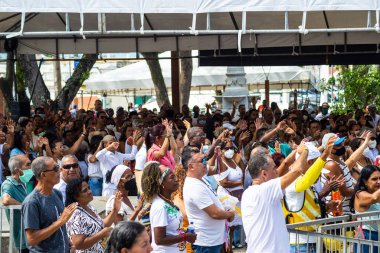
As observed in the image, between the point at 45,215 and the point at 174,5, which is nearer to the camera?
the point at 45,215

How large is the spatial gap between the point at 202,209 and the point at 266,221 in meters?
1.55

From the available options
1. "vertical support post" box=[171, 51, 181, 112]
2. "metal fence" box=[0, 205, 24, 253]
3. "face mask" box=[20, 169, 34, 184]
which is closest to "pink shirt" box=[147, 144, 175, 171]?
"face mask" box=[20, 169, 34, 184]

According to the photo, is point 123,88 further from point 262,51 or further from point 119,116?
point 119,116

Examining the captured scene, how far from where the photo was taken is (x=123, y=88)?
32531mm

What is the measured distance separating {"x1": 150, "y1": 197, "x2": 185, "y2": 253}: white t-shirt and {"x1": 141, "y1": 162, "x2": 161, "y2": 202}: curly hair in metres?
0.06

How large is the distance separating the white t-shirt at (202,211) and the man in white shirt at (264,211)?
4.20ft

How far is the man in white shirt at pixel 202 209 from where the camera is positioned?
8.57 metres

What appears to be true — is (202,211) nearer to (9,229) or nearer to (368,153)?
(9,229)

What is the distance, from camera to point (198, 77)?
31.4 metres

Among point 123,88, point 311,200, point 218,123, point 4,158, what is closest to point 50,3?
point 4,158

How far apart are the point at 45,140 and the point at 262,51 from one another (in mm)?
11073

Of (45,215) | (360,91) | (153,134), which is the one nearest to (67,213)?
(45,215)

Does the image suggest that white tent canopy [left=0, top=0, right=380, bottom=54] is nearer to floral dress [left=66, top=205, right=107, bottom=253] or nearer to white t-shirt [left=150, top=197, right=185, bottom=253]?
white t-shirt [left=150, top=197, right=185, bottom=253]

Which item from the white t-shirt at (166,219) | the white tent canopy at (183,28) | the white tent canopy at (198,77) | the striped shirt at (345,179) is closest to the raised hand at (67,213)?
the white t-shirt at (166,219)
